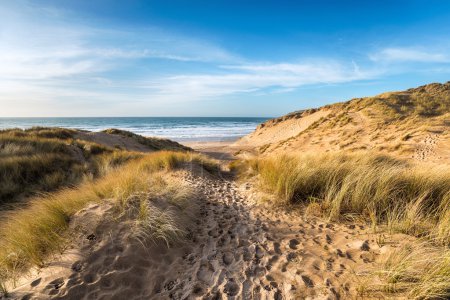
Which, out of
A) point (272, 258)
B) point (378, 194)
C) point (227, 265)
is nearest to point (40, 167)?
point (227, 265)

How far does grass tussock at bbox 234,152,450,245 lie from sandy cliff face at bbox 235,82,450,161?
5970 millimetres

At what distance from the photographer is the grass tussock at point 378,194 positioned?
10.8 ft

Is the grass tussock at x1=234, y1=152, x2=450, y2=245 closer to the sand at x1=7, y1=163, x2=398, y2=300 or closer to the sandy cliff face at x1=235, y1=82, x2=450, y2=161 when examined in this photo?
the sand at x1=7, y1=163, x2=398, y2=300

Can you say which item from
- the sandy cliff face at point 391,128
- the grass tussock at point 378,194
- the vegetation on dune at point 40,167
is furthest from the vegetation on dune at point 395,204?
the vegetation on dune at point 40,167

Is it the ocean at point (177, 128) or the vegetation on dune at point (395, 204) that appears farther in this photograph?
the ocean at point (177, 128)

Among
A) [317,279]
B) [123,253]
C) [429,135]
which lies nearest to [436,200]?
[317,279]

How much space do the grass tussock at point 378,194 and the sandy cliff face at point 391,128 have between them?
5.97 m

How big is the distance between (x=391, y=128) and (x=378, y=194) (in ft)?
41.0

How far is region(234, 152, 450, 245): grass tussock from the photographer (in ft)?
10.8

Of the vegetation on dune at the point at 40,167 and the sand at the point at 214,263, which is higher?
the vegetation on dune at the point at 40,167

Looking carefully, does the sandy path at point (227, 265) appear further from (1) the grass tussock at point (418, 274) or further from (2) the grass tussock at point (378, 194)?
(2) the grass tussock at point (378, 194)

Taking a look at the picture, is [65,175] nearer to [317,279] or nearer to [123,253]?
[123,253]

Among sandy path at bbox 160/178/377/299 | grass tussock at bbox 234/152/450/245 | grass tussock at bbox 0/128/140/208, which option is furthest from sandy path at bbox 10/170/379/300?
grass tussock at bbox 0/128/140/208

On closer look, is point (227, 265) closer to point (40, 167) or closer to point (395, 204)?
point (395, 204)
